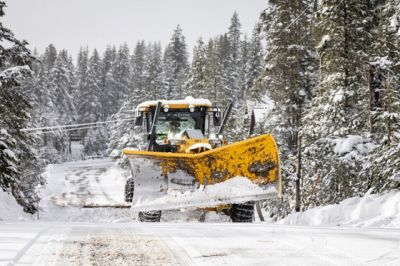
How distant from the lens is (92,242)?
502 cm

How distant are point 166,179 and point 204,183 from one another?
31.9 inches

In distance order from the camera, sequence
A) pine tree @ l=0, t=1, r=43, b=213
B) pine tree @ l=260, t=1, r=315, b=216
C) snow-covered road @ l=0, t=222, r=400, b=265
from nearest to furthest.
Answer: snow-covered road @ l=0, t=222, r=400, b=265 → pine tree @ l=0, t=1, r=43, b=213 → pine tree @ l=260, t=1, r=315, b=216

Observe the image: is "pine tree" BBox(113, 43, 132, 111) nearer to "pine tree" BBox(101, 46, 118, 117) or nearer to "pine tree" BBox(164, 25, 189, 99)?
"pine tree" BBox(101, 46, 118, 117)

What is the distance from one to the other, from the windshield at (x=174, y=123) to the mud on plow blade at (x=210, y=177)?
2.44m

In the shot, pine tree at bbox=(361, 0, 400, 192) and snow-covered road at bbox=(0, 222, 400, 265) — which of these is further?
pine tree at bbox=(361, 0, 400, 192)

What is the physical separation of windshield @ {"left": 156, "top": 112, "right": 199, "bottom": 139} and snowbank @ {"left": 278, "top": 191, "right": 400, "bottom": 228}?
12.6ft

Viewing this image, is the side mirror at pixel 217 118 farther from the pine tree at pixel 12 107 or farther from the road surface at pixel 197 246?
the road surface at pixel 197 246

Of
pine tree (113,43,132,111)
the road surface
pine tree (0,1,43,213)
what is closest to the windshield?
pine tree (0,1,43,213)

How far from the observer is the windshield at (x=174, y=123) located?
1208cm

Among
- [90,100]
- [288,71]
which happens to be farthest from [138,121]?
[90,100]

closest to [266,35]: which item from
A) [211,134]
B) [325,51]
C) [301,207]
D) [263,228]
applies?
[325,51]

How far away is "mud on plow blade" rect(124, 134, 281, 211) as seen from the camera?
9062 millimetres

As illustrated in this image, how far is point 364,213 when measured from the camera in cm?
890

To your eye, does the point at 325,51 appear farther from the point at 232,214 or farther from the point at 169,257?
the point at 169,257
